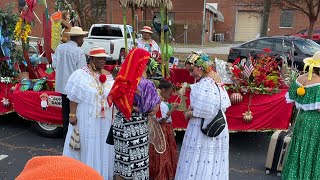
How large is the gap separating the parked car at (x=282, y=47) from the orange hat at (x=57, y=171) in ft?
33.0

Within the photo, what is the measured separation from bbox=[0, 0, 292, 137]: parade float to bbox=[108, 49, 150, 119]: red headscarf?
1.29 m

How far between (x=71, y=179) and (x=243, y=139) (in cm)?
551

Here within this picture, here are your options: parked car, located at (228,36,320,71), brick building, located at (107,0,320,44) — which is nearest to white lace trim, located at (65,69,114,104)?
parked car, located at (228,36,320,71)

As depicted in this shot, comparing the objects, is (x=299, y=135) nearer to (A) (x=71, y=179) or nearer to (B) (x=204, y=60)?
(B) (x=204, y=60)

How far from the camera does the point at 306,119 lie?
3.93m

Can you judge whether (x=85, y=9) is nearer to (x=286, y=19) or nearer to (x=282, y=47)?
(x=282, y=47)

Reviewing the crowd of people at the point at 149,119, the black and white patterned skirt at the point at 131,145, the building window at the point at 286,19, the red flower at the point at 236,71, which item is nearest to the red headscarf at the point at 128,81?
the crowd of people at the point at 149,119

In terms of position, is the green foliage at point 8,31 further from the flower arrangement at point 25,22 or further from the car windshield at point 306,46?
the car windshield at point 306,46

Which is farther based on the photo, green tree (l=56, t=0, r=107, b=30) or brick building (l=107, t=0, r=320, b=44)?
brick building (l=107, t=0, r=320, b=44)

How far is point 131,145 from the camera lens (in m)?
3.46

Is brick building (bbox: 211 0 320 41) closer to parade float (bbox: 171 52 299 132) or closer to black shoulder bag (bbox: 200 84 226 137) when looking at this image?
parade float (bbox: 171 52 299 132)

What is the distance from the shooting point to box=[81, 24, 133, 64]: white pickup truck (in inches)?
588

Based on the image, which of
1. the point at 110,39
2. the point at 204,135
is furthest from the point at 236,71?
the point at 110,39

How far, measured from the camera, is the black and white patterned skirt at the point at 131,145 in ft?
11.3
